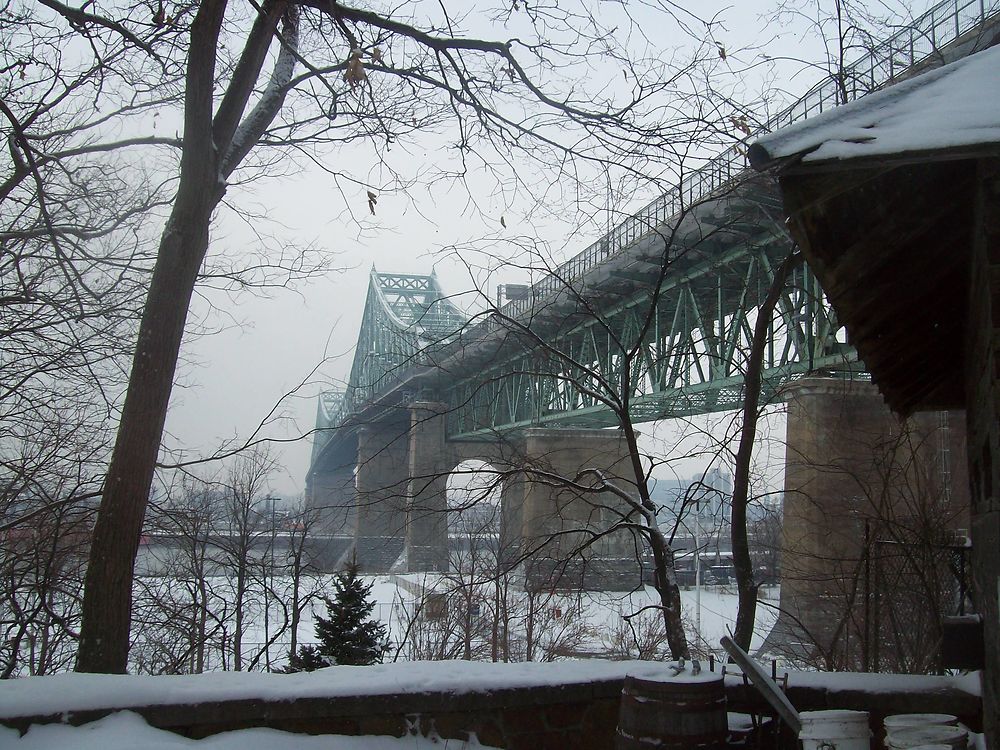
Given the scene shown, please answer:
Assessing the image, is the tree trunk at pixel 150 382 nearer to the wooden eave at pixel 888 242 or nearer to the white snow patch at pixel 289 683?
the white snow patch at pixel 289 683

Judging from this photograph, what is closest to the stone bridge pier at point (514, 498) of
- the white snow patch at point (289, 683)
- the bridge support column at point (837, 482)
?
the white snow patch at point (289, 683)

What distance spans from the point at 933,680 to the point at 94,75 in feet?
23.2

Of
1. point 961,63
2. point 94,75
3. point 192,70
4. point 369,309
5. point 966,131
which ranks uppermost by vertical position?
point 369,309

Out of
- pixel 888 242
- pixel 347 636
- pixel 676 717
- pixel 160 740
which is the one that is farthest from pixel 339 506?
pixel 347 636

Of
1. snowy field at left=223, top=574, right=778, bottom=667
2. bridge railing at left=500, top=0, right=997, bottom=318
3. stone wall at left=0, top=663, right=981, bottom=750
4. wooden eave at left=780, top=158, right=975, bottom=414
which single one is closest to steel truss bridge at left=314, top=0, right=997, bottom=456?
bridge railing at left=500, top=0, right=997, bottom=318

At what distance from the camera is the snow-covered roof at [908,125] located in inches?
96.6

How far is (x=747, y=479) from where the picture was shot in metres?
5.66

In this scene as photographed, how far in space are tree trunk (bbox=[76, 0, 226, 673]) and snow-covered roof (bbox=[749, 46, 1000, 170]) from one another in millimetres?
3970

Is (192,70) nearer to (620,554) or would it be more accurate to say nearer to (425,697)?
(425,697)

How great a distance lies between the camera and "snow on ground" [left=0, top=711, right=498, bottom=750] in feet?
11.1

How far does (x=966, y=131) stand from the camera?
2.46 metres

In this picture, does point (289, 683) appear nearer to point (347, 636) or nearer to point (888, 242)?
point (888, 242)

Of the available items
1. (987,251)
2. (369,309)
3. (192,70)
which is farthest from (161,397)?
(369,309)

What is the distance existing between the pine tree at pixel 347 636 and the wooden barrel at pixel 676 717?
781cm
